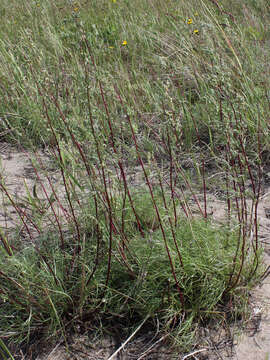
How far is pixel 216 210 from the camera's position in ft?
8.20

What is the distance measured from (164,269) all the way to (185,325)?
0.24m

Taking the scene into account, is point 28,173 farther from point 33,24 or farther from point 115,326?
point 33,24

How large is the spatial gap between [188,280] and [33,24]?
3.89 meters

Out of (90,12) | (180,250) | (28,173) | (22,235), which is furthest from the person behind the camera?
(90,12)

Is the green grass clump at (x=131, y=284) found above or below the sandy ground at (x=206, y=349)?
above

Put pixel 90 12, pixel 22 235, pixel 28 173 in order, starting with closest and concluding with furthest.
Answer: pixel 22 235
pixel 28 173
pixel 90 12

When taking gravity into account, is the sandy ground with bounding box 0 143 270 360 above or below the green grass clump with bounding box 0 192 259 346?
below

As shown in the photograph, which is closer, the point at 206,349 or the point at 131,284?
the point at 206,349

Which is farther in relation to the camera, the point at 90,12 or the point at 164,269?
the point at 90,12

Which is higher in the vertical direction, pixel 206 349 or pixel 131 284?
pixel 131 284

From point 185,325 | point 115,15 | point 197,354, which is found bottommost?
point 197,354

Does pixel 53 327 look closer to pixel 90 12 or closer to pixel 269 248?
pixel 269 248

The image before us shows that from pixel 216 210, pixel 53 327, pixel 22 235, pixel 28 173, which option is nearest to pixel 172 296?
pixel 53 327

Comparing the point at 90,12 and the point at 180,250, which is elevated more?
the point at 90,12
